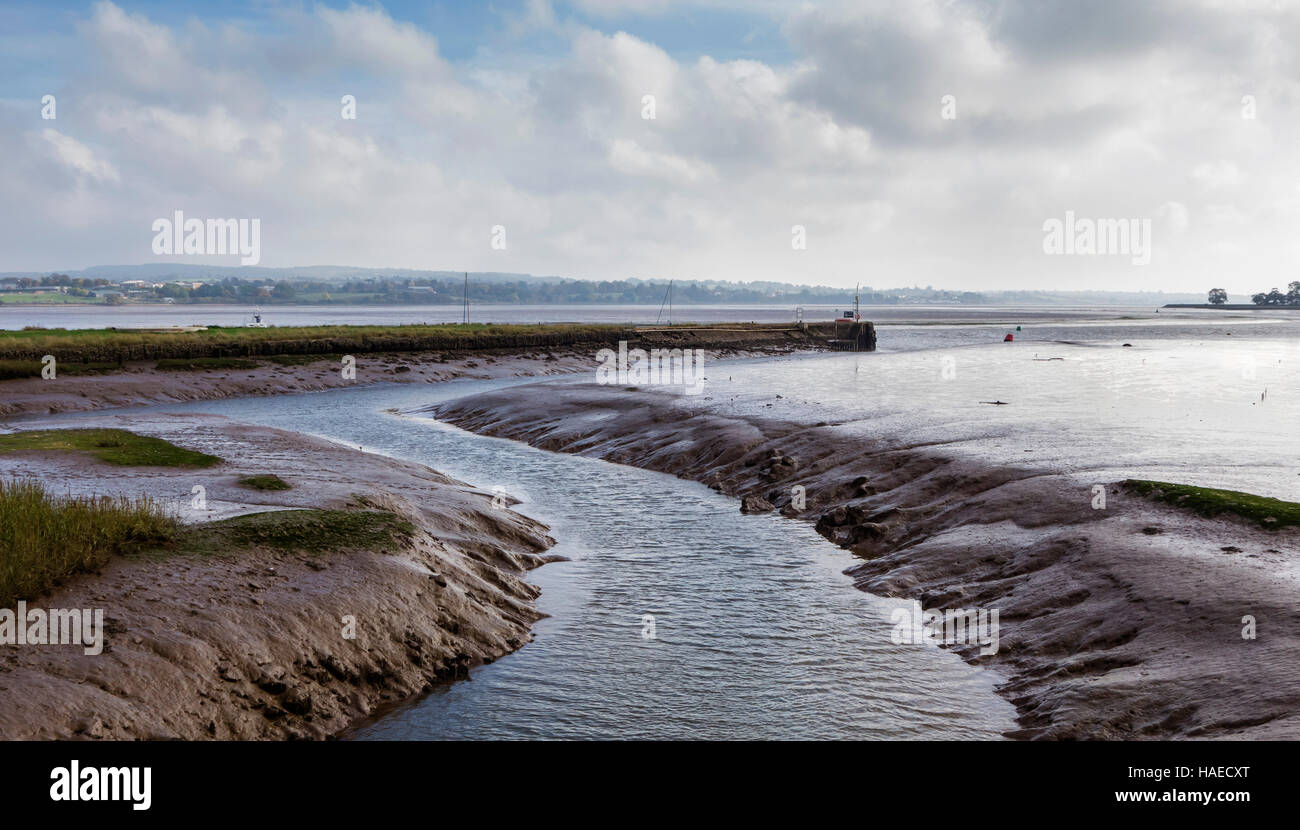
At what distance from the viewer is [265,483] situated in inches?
919

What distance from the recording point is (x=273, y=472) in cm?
2647

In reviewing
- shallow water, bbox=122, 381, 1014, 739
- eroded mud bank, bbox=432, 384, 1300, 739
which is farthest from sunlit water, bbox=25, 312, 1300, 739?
eroded mud bank, bbox=432, 384, 1300, 739

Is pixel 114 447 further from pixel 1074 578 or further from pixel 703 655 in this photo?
pixel 1074 578

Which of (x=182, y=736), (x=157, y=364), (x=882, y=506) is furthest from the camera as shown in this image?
(x=157, y=364)

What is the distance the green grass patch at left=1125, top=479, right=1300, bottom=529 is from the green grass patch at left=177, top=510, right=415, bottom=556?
1547 centimetres

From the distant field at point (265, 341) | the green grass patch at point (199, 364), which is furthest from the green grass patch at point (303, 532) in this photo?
the green grass patch at point (199, 364)

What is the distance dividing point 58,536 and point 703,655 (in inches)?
395

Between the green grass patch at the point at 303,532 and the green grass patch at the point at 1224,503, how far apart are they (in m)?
15.5

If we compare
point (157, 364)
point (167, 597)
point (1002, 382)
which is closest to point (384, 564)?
point (167, 597)

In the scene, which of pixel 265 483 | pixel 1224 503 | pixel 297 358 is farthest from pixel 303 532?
pixel 297 358

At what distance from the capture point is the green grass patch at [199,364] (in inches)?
2616

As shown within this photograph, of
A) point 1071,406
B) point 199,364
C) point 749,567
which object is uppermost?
point 199,364
